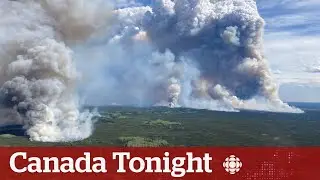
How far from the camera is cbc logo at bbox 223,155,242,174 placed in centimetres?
1067

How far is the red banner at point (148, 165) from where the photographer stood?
34.5 feet

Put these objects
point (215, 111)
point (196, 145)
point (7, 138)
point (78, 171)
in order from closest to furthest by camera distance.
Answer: point (78, 171)
point (196, 145)
point (7, 138)
point (215, 111)

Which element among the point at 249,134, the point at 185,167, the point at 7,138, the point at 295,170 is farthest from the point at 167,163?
the point at 7,138

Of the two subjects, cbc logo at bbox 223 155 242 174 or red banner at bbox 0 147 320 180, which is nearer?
red banner at bbox 0 147 320 180

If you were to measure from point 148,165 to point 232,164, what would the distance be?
1920 mm

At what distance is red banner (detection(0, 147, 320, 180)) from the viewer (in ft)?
34.5

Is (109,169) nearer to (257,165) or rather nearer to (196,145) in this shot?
(196,145)

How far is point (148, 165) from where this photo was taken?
34.9ft

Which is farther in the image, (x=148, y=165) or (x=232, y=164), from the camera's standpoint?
(x=232, y=164)

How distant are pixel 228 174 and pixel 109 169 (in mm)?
2690

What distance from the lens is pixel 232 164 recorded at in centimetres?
1074

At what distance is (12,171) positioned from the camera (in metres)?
10.6

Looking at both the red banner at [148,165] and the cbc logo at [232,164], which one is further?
the cbc logo at [232,164]

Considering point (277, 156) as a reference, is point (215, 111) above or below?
above
